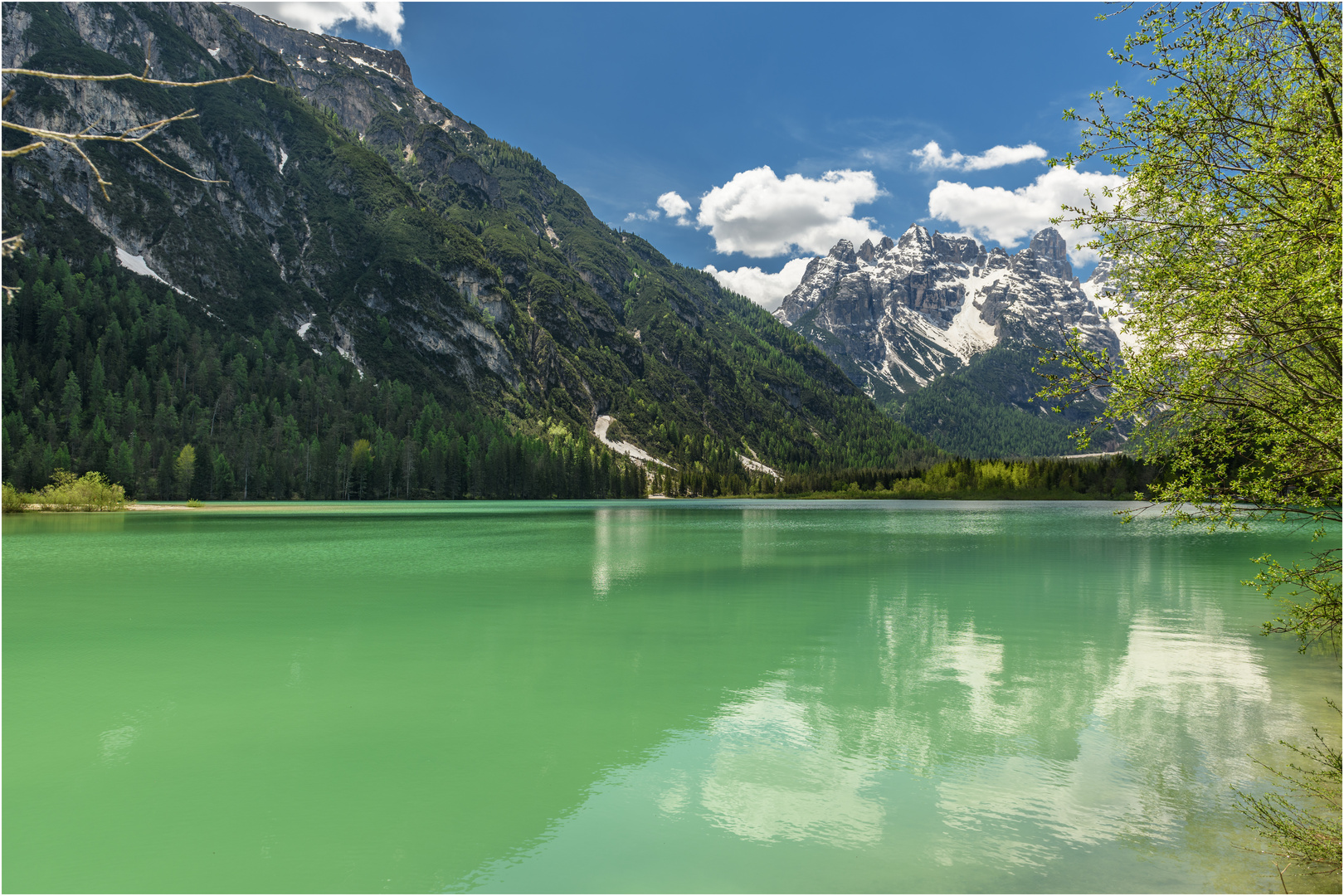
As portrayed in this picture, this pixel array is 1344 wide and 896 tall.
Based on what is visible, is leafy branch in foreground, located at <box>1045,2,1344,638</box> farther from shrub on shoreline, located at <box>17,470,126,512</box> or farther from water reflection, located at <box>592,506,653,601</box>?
shrub on shoreline, located at <box>17,470,126,512</box>

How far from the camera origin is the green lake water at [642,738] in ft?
38.5

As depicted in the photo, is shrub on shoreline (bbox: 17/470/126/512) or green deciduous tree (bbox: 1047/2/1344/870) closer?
green deciduous tree (bbox: 1047/2/1344/870)

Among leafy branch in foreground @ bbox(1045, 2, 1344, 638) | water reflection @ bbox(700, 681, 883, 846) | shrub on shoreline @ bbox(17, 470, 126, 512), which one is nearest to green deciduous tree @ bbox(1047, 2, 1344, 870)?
leafy branch in foreground @ bbox(1045, 2, 1344, 638)

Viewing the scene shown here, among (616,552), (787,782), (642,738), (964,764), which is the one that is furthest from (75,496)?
(964,764)

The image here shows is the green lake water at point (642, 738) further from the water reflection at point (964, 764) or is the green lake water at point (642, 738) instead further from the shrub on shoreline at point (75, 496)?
the shrub on shoreline at point (75, 496)

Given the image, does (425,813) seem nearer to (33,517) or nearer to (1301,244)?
(1301,244)

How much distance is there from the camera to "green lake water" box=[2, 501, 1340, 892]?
1174 cm

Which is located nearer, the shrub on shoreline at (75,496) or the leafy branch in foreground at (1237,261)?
the leafy branch in foreground at (1237,261)

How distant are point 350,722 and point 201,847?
5.33 metres

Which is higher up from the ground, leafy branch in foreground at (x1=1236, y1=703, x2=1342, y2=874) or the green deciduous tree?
the green deciduous tree

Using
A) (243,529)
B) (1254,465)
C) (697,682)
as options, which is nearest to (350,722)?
(697,682)

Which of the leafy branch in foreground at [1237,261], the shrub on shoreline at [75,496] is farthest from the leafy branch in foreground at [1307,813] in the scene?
the shrub on shoreline at [75,496]

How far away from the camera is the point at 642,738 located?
16.8m

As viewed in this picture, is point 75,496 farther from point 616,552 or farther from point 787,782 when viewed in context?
point 787,782
